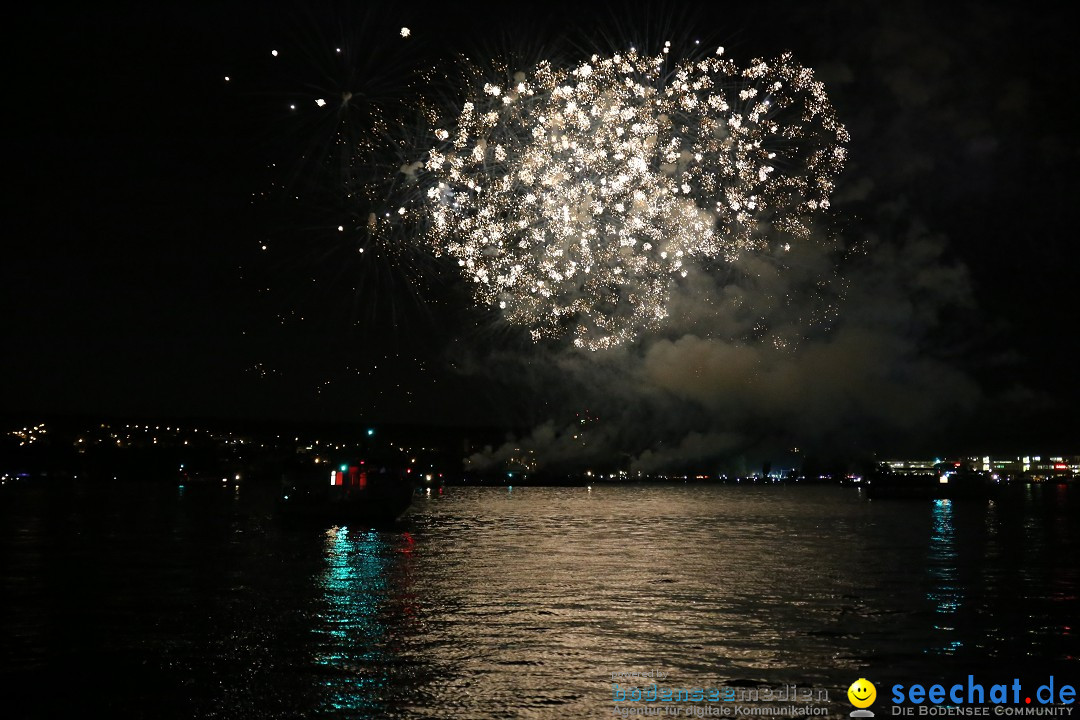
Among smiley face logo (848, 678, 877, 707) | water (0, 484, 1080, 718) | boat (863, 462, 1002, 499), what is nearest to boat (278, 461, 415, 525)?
water (0, 484, 1080, 718)

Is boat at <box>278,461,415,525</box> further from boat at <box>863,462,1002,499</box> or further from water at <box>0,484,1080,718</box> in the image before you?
boat at <box>863,462,1002,499</box>

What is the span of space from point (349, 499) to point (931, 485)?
94084 millimetres

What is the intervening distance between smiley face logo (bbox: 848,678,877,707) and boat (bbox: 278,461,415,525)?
131ft

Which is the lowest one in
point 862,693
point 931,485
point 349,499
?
point 931,485

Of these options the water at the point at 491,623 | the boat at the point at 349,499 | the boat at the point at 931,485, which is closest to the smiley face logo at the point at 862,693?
the water at the point at 491,623

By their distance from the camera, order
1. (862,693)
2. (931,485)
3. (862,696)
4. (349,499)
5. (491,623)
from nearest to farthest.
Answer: (862,696), (862,693), (491,623), (349,499), (931,485)

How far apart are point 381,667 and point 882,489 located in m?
119

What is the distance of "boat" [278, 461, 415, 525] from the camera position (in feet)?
165

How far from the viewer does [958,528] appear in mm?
52562

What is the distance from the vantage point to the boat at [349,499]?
5031 cm

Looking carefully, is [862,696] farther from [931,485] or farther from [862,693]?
[931,485]

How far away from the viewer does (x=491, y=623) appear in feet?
58.4

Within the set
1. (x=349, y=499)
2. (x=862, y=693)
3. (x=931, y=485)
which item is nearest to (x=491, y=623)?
(x=862, y=693)

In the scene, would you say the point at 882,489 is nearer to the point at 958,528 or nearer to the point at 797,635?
the point at 958,528
